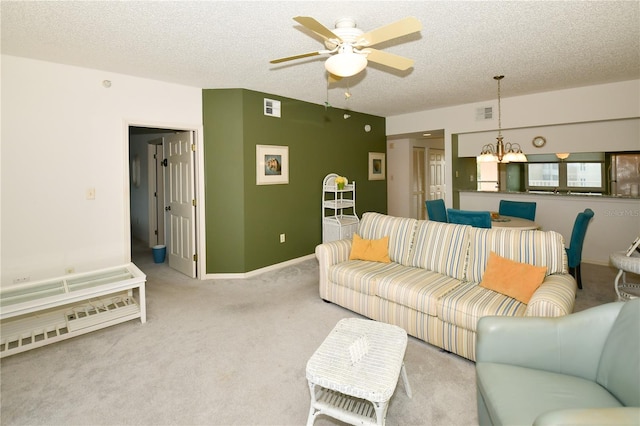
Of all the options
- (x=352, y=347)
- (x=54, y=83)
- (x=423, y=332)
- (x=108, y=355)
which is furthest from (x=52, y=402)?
(x=54, y=83)

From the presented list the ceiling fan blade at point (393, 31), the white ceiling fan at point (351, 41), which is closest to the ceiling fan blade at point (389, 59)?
the white ceiling fan at point (351, 41)

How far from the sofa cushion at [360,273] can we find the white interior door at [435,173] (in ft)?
18.9

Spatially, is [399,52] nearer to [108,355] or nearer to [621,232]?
[108,355]

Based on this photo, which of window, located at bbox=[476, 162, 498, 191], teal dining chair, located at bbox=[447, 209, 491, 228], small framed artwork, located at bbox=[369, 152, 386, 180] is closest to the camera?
teal dining chair, located at bbox=[447, 209, 491, 228]

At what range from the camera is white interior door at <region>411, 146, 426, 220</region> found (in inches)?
316

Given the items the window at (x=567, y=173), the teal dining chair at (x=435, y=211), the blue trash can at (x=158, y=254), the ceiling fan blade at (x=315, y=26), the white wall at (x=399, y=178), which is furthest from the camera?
the white wall at (x=399, y=178)

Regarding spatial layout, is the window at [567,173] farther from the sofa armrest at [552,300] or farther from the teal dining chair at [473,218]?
the sofa armrest at [552,300]

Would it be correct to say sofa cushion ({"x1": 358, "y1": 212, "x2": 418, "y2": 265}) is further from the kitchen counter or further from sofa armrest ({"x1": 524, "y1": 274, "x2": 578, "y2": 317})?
the kitchen counter

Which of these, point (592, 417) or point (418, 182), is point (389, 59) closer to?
point (592, 417)

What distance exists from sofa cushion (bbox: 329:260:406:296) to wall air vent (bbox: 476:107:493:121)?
11.8 feet

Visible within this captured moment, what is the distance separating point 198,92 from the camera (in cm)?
440

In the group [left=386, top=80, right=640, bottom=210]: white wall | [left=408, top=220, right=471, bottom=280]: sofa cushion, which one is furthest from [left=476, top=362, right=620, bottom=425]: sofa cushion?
[left=386, top=80, right=640, bottom=210]: white wall

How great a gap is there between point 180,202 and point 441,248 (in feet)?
11.9

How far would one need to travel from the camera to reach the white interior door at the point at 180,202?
14.9 ft
